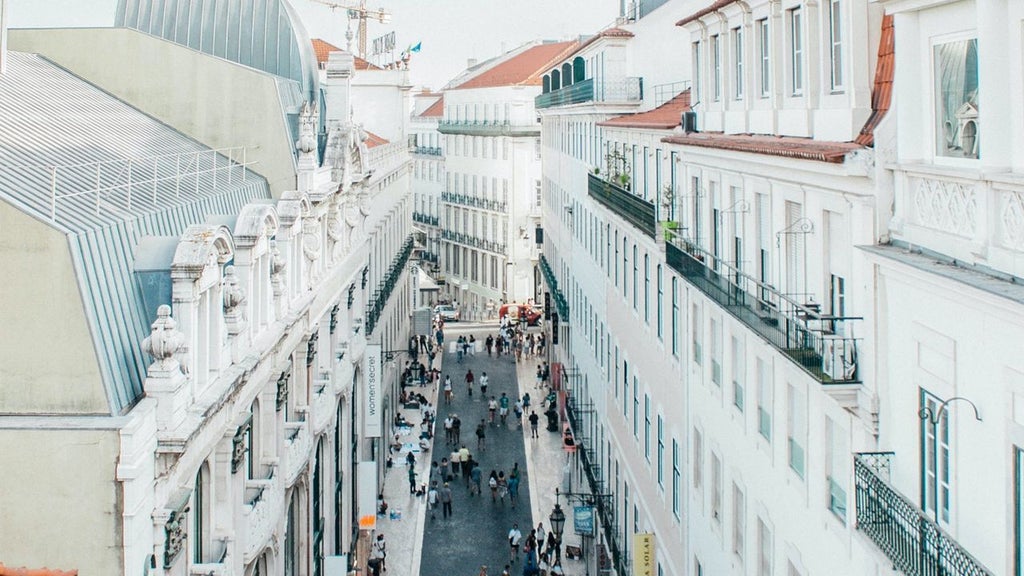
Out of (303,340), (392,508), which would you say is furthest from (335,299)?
(392,508)

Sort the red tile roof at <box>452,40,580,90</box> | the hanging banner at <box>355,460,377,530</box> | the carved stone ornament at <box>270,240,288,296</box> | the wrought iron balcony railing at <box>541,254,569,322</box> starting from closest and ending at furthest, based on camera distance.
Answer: the carved stone ornament at <box>270,240,288,296</box> → the hanging banner at <box>355,460,377,530</box> → the wrought iron balcony railing at <box>541,254,569,322</box> → the red tile roof at <box>452,40,580,90</box>

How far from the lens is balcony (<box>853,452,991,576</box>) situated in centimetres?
1094

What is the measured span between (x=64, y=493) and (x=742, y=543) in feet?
38.3

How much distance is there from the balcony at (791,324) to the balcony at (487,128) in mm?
64788

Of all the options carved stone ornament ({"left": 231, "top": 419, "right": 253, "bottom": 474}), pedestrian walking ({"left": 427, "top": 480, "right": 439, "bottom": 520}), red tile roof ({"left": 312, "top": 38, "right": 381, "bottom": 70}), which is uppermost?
red tile roof ({"left": 312, "top": 38, "right": 381, "bottom": 70})

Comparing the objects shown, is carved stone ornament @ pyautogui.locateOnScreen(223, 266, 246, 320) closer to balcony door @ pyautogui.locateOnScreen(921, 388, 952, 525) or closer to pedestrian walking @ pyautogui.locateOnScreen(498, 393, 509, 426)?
balcony door @ pyautogui.locateOnScreen(921, 388, 952, 525)

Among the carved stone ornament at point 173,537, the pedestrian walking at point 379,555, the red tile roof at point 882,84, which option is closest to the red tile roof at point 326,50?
the pedestrian walking at point 379,555

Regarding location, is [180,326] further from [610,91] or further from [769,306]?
[610,91]

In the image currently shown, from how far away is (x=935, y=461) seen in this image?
12312mm

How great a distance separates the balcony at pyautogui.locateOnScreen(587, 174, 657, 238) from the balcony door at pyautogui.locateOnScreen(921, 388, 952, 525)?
16141 millimetres

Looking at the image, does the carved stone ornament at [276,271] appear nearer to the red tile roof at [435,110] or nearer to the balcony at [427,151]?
the balcony at [427,151]

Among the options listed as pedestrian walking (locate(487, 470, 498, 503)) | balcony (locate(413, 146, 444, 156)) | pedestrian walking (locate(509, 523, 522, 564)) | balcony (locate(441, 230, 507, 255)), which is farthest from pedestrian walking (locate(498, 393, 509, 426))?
balcony (locate(413, 146, 444, 156))

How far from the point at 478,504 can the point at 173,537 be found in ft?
96.6

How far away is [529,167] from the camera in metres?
89.1
